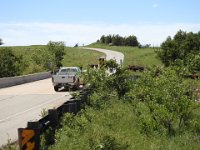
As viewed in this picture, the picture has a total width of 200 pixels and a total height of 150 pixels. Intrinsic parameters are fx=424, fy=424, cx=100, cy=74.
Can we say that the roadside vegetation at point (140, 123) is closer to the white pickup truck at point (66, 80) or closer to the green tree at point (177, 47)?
the white pickup truck at point (66, 80)

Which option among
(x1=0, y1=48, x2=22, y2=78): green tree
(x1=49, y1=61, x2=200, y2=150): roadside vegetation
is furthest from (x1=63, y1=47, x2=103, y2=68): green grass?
(x1=49, y1=61, x2=200, y2=150): roadside vegetation

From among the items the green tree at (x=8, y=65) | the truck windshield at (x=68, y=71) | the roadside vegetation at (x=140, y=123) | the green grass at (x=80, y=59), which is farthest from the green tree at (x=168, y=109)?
the green grass at (x=80, y=59)

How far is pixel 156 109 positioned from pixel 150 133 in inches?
37.7

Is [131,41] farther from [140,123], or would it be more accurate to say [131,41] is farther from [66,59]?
[140,123]

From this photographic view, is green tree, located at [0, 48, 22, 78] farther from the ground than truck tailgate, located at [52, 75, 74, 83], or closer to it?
closer to it

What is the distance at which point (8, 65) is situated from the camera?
60.7 metres

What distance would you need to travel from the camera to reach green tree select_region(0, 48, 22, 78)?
5994 cm

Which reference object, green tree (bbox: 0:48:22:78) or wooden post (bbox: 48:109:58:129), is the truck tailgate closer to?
wooden post (bbox: 48:109:58:129)

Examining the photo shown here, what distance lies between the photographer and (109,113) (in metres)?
14.8

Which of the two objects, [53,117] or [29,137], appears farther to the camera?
[53,117]

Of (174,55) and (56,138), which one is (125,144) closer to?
(56,138)

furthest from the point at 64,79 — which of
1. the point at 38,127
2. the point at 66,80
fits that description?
the point at 38,127

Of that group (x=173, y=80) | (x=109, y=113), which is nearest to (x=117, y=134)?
(x=109, y=113)

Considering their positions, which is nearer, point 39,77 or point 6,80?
point 6,80
